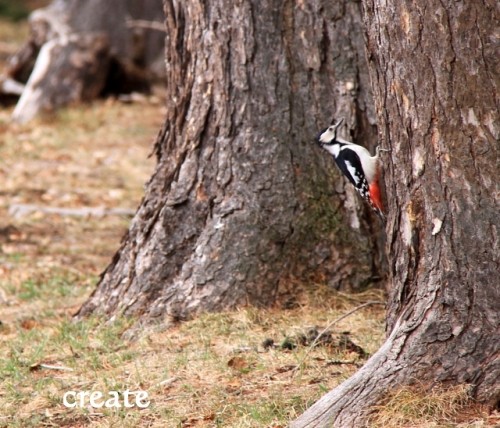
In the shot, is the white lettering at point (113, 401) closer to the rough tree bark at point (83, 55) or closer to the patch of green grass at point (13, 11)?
the rough tree bark at point (83, 55)

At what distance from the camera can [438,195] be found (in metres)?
3.62

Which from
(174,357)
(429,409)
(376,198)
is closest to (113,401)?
(174,357)

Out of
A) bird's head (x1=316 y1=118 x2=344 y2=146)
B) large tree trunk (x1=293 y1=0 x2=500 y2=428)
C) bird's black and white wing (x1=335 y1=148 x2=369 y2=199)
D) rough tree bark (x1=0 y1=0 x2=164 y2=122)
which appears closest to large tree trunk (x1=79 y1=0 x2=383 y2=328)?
bird's head (x1=316 y1=118 x2=344 y2=146)

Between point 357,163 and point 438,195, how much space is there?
1.17 metres

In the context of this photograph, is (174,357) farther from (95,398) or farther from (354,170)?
(354,170)

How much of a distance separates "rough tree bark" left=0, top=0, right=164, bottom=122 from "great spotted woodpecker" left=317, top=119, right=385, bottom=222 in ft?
23.2

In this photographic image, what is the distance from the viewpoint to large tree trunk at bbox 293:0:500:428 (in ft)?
11.5

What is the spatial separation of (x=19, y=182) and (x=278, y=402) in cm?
574

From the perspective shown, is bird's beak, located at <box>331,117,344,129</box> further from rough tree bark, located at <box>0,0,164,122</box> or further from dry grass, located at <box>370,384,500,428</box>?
rough tree bark, located at <box>0,0,164,122</box>

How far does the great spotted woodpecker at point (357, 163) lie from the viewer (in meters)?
4.65

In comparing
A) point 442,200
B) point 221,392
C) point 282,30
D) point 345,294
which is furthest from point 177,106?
point 442,200

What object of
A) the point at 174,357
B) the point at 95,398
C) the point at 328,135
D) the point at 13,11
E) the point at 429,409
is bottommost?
the point at 95,398

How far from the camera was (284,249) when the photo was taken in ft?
17.1

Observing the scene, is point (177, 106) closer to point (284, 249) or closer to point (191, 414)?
point (284, 249)
